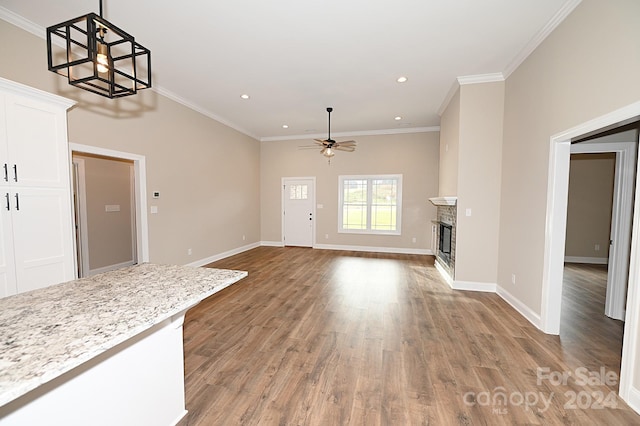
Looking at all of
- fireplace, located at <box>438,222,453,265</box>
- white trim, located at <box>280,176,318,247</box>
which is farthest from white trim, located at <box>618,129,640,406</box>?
white trim, located at <box>280,176,318,247</box>

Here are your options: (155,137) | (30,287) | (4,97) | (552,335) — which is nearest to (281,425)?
(30,287)

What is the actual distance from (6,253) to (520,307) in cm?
548

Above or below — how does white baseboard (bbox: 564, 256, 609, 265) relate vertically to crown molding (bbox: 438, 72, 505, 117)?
below

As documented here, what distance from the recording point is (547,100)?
287 centimetres

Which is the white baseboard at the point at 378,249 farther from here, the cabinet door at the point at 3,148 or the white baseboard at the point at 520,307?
the cabinet door at the point at 3,148

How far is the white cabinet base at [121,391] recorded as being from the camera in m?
0.99

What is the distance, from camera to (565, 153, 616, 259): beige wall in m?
5.83

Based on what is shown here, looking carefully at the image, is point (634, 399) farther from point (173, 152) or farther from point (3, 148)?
point (173, 152)

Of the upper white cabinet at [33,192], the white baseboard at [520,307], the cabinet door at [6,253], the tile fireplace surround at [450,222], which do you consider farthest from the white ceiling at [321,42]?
the white baseboard at [520,307]

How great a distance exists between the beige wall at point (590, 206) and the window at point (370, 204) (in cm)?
384

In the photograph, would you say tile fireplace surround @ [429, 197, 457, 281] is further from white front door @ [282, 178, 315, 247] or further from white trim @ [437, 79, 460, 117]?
white front door @ [282, 178, 315, 247]

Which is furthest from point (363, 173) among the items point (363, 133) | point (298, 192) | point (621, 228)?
point (621, 228)

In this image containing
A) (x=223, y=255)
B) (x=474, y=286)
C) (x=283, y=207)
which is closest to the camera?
(x=474, y=286)

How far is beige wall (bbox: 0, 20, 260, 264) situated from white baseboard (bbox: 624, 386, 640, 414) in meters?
5.65
